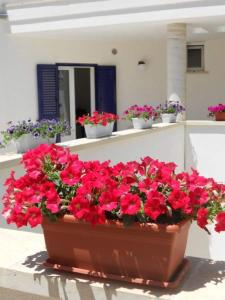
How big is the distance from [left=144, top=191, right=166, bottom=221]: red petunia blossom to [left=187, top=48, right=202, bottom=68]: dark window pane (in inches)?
417

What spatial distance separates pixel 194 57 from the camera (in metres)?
11.9

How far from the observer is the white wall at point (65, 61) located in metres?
9.43

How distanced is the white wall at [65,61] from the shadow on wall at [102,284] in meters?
7.89

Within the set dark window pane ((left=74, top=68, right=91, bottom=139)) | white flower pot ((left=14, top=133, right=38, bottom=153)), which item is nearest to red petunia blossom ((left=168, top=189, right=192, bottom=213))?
white flower pot ((left=14, top=133, right=38, bottom=153))

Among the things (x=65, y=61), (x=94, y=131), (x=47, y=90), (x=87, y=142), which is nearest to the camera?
(x=87, y=142)

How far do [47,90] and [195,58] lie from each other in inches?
155

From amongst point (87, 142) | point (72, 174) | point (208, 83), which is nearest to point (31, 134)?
point (87, 142)

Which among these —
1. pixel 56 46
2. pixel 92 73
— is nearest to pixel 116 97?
pixel 92 73

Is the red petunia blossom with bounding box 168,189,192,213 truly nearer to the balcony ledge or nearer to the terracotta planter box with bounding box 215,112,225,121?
the balcony ledge

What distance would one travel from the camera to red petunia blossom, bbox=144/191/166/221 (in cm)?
159

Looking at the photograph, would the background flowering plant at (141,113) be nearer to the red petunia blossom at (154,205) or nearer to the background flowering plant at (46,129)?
the background flowering plant at (46,129)

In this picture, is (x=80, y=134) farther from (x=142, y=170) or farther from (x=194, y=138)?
(x=142, y=170)

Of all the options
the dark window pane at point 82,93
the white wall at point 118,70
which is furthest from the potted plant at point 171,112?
the dark window pane at point 82,93

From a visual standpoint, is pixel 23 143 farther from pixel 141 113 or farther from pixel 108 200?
pixel 141 113
